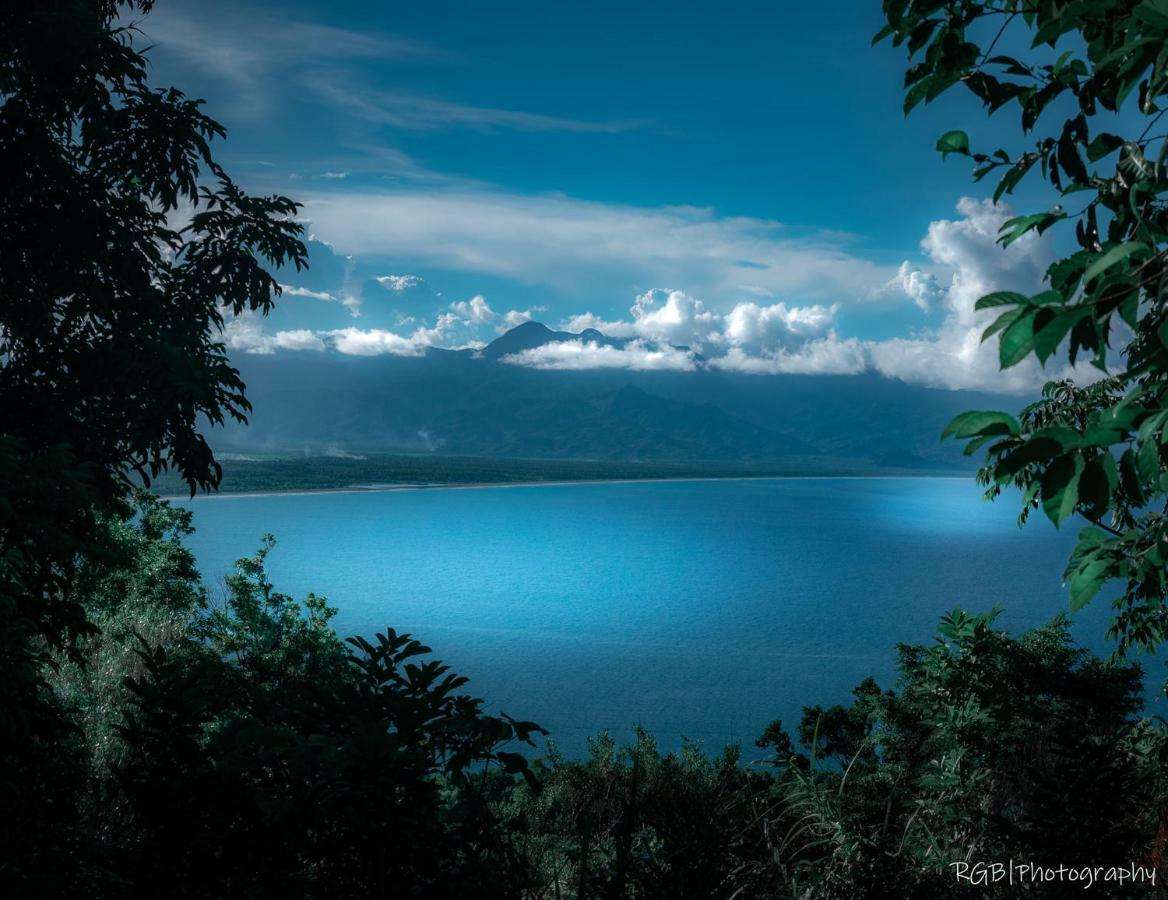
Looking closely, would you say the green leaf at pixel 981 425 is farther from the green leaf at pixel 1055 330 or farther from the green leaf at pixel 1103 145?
the green leaf at pixel 1103 145

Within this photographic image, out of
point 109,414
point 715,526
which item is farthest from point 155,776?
point 715,526

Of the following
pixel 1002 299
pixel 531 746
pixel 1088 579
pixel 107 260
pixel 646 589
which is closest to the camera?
pixel 1002 299

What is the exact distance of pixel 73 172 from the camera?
7.34 meters

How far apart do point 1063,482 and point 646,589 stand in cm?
7825

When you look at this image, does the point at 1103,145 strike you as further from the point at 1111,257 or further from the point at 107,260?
the point at 107,260

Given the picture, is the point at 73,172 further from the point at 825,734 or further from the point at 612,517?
the point at 612,517

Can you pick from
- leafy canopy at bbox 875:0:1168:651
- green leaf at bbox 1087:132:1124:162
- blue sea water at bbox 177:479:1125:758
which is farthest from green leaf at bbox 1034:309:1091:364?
blue sea water at bbox 177:479:1125:758

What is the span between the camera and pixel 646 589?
78062 millimetres

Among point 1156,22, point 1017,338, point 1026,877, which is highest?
point 1156,22

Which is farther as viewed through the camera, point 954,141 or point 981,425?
point 954,141

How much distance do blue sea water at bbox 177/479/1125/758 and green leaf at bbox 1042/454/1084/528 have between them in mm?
37056

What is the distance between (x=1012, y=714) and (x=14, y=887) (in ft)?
26.2

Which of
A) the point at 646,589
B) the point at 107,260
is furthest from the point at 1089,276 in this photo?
the point at 646,589

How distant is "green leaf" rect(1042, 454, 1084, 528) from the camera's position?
1235 millimetres
